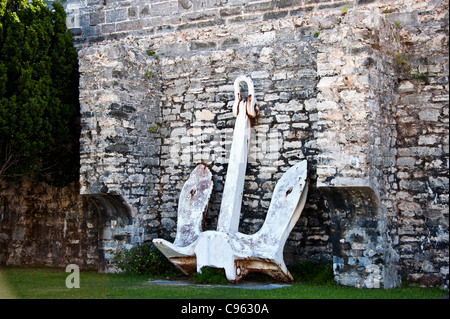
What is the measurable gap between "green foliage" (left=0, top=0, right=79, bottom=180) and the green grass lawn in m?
1.89

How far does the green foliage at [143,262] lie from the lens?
868cm

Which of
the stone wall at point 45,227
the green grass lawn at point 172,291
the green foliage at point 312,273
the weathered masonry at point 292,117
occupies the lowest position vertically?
the green grass lawn at point 172,291

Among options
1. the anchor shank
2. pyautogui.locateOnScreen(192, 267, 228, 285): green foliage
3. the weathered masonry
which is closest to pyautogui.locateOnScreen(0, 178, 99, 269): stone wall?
the weathered masonry

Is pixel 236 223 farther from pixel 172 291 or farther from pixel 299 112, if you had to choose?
pixel 299 112

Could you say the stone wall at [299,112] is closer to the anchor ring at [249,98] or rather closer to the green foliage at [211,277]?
the anchor ring at [249,98]

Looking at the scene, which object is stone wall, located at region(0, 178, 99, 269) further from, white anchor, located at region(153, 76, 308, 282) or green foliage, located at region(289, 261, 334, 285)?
green foliage, located at region(289, 261, 334, 285)

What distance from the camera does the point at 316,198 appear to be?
8195 mm

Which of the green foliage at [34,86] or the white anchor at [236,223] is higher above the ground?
the green foliage at [34,86]

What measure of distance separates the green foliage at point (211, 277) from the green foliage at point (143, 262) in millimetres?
883

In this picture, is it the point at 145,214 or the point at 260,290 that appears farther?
the point at 145,214

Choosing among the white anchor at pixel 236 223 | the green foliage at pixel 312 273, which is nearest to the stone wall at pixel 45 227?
the white anchor at pixel 236 223
